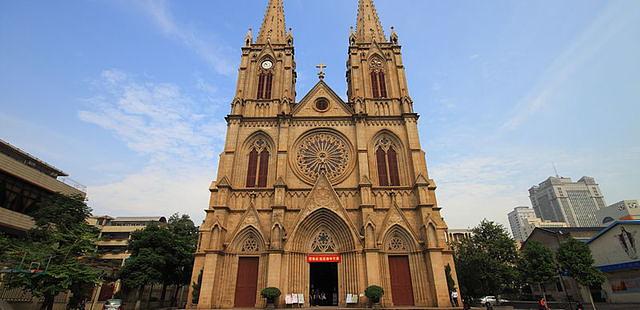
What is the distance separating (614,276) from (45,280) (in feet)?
138

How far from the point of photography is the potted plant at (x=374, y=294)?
65.9 feet

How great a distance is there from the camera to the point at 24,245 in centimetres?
1761

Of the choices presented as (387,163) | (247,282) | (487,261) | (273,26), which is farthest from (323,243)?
(273,26)

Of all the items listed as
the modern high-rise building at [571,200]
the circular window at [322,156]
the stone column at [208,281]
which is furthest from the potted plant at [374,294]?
the modern high-rise building at [571,200]

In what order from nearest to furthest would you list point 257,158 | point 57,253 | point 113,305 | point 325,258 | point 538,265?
point 57,253
point 325,258
point 113,305
point 538,265
point 257,158

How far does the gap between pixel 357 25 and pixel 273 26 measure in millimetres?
10116

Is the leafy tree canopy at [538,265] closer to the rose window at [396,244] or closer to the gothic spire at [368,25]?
the rose window at [396,244]

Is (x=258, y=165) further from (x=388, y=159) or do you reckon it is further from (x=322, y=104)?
(x=388, y=159)

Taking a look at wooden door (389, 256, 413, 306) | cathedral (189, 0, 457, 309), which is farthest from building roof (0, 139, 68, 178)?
wooden door (389, 256, 413, 306)

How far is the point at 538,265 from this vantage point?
23.7 m

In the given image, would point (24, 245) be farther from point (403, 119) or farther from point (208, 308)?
point (403, 119)

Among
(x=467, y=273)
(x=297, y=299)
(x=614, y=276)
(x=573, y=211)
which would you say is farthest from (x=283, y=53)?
(x=573, y=211)

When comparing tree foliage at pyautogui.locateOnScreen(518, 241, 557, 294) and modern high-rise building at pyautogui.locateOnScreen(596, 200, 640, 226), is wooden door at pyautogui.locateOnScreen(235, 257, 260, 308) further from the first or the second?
modern high-rise building at pyautogui.locateOnScreen(596, 200, 640, 226)

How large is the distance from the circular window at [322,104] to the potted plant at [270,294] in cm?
1653
